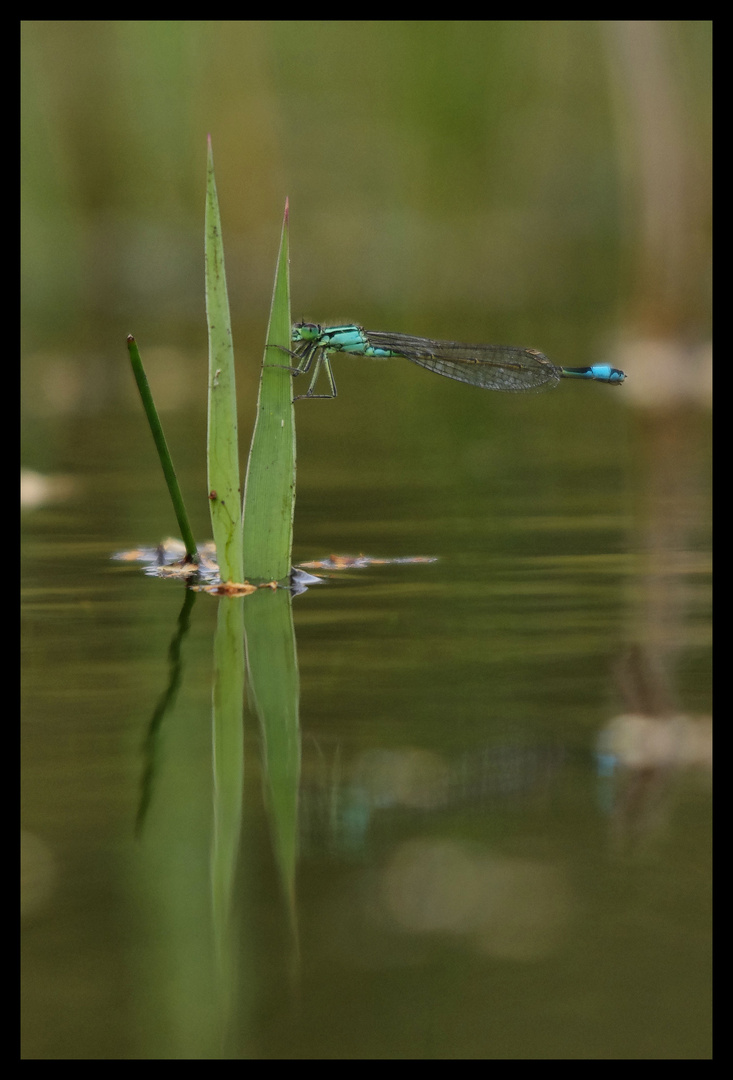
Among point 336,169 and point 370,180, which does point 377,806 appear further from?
point 370,180

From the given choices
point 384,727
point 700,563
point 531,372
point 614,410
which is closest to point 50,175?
point 614,410

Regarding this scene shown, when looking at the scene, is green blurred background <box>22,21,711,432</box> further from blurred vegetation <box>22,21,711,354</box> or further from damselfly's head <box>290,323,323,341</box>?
damselfly's head <box>290,323,323,341</box>

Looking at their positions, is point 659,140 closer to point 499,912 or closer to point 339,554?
point 339,554

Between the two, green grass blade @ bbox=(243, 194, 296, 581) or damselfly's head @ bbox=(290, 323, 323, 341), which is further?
damselfly's head @ bbox=(290, 323, 323, 341)

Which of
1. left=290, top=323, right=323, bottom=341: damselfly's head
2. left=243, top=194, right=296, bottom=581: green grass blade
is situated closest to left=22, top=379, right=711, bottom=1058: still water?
left=243, top=194, right=296, bottom=581: green grass blade

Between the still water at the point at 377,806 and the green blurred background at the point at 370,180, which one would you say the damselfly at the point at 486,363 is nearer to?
the still water at the point at 377,806

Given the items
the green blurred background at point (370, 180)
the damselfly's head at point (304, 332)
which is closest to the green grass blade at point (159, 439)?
the damselfly's head at point (304, 332)
